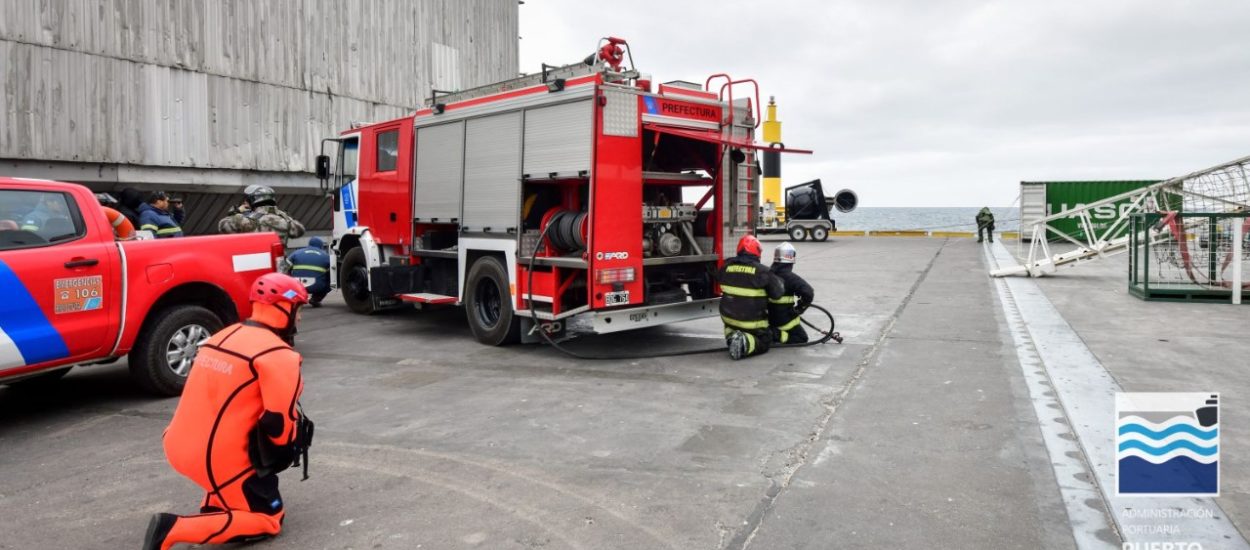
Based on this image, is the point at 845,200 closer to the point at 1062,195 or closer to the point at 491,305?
the point at 1062,195

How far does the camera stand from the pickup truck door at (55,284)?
5684 millimetres

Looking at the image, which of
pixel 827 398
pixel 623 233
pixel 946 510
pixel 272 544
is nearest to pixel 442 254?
pixel 623 233

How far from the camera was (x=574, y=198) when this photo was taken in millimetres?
9133

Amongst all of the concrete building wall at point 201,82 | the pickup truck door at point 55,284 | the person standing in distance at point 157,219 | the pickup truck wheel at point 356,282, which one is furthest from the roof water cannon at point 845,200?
the pickup truck door at point 55,284

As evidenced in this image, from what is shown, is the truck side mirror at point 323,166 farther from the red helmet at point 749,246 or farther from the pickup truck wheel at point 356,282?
the red helmet at point 749,246

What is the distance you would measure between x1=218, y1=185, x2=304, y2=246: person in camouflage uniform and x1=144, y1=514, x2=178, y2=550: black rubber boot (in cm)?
832

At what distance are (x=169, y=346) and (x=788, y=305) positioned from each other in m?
6.06

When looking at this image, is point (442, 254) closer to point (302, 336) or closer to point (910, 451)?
point (302, 336)

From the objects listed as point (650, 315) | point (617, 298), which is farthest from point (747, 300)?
point (617, 298)

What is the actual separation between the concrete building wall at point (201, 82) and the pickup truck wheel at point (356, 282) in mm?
6789

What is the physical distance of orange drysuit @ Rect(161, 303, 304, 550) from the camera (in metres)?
3.57

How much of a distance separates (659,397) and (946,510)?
116 inches

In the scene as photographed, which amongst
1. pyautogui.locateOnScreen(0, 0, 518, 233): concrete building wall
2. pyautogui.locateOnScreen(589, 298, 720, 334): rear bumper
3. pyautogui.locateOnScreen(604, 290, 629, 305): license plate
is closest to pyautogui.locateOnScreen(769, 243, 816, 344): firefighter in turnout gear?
pyautogui.locateOnScreen(589, 298, 720, 334): rear bumper

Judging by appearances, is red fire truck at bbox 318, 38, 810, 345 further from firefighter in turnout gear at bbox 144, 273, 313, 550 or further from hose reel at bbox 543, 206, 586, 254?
firefighter in turnout gear at bbox 144, 273, 313, 550
